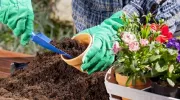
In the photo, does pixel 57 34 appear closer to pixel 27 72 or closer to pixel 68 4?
pixel 68 4

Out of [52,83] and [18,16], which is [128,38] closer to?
[52,83]

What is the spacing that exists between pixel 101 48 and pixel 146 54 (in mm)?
225

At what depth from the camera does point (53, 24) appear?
158 inches

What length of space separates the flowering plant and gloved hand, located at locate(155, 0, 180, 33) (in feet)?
0.93

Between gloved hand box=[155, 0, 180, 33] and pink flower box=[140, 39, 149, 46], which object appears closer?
pink flower box=[140, 39, 149, 46]

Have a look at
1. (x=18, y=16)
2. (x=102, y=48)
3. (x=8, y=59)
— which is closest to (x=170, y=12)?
(x=102, y=48)

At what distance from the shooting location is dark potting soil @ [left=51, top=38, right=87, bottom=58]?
140 centimetres

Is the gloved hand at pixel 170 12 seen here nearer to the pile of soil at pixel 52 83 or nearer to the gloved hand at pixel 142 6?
the gloved hand at pixel 142 6

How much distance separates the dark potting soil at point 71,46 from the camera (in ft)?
4.61

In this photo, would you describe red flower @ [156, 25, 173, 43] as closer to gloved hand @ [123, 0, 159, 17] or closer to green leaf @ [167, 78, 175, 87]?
green leaf @ [167, 78, 175, 87]

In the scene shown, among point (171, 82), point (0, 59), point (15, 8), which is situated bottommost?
point (0, 59)

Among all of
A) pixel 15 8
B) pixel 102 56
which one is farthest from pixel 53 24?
pixel 102 56

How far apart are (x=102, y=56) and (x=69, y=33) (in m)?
2.61

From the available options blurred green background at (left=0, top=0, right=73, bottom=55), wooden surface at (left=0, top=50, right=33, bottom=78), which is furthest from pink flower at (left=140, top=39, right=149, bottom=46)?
blurred green background at (left=0, top=0, right=73, bottom=55)
